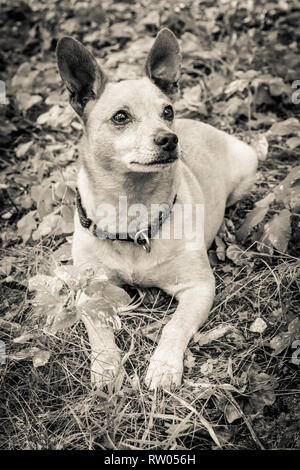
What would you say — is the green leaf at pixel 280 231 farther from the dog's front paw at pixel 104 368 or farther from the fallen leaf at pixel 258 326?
the dog's front paw at pixel 104 368

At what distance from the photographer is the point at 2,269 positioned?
10.6 ft

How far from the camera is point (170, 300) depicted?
9.56ft

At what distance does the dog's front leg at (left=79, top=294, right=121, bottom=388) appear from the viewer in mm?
2285

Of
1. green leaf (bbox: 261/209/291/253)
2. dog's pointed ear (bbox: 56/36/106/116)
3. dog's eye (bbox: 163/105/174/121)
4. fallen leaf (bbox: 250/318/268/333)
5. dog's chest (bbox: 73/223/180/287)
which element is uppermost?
dog's pointed ear (bbox: 56/36/106/116)

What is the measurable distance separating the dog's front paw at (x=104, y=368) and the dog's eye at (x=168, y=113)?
4.63 ft

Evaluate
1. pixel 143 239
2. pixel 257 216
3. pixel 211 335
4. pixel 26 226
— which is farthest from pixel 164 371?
pixel 26 226

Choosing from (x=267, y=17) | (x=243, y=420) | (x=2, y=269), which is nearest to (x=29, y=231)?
(x=2, y=269)

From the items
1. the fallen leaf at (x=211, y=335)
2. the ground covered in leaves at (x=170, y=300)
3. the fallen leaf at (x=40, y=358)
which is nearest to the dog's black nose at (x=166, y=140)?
the ground covered in leaves at (x=170, y=300)

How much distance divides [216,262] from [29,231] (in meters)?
1.41

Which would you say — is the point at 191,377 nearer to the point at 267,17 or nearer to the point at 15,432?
the point at 15,432

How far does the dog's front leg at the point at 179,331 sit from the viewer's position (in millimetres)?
2258

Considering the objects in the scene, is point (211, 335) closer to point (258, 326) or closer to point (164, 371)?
point (258, 326)

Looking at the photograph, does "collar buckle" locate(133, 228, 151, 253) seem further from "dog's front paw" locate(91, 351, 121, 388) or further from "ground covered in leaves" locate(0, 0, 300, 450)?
"dog's front paw" locate(91, 351, 121, 388)

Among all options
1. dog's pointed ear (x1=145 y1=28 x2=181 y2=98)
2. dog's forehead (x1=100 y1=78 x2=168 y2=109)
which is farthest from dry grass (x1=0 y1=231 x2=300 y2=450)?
dog's pointed ear (x1=145 y1=28 x2=181 y2=98)
